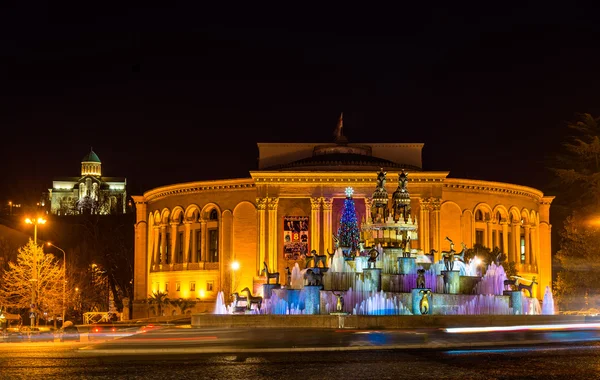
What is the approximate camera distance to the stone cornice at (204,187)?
2987 inches

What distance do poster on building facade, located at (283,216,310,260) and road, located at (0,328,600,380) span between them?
44.5 metres

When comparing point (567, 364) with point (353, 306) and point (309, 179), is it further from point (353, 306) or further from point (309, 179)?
point (309, 179)

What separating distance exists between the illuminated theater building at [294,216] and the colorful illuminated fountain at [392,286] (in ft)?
82.2

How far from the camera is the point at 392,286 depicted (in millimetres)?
41219

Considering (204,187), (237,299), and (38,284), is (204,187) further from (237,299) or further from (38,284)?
(237,299)

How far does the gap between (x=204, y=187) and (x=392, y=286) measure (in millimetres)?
38484

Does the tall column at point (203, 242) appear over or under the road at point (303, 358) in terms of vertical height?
over

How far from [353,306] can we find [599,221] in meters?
25.2

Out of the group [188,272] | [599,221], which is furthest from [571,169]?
[188,272]

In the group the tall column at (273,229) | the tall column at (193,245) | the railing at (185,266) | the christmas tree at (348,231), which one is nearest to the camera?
the christmas tree at (348,231)

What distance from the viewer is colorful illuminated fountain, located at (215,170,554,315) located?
3969cm

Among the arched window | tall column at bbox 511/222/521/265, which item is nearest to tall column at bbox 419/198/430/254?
the arched window

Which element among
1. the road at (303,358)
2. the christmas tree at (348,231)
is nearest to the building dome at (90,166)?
the christmas tree at (348,231)

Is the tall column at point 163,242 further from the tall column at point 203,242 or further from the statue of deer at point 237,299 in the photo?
the statue of deer at point 237,299
